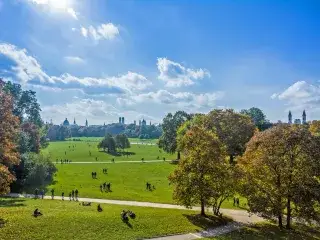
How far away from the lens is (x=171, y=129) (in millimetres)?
105375

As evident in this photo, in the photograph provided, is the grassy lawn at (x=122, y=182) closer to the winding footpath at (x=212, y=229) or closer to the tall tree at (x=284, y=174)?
the winding footpath at (x=212, y=229)

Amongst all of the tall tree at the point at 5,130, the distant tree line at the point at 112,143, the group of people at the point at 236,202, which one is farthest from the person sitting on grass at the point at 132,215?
the distant tree line at the point at 112,143

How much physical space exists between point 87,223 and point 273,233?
18054 mm

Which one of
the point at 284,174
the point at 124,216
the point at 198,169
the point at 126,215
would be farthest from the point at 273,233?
the point at 124,216

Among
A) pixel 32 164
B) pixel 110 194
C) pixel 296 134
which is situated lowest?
pixel 110 194

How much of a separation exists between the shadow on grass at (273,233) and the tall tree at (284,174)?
1389 millimetres

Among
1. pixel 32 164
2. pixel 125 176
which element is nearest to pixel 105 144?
pixel 125 176

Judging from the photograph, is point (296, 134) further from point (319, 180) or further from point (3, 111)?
point (3, 111)

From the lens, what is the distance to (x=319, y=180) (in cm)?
3672

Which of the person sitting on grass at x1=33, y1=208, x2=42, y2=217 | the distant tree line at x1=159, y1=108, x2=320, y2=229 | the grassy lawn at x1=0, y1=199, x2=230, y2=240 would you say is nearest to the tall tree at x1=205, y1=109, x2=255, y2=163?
the distant tree line at x1=159, y1=108, x2=320, y2=229

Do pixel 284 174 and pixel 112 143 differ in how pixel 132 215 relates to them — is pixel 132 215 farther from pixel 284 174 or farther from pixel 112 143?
pixel 112 143

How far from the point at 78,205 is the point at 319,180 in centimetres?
2618

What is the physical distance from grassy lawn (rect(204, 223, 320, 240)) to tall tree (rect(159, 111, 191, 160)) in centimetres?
6314

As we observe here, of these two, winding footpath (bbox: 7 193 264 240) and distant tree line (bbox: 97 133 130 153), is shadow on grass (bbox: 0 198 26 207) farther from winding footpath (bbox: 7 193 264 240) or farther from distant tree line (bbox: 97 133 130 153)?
distant tree line (bbox: 97 133 130 153)
